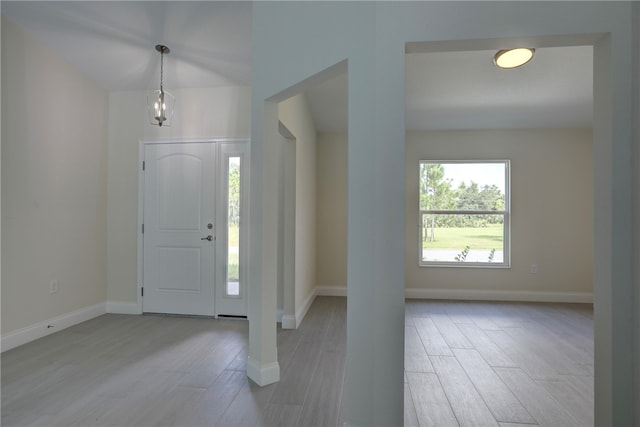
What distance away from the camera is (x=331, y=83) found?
3.82 m

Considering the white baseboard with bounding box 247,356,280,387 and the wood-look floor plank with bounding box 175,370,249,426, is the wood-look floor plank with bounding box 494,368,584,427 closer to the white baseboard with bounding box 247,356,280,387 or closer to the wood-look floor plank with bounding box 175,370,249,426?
the white baseboard with bounding box 247,356,280,387

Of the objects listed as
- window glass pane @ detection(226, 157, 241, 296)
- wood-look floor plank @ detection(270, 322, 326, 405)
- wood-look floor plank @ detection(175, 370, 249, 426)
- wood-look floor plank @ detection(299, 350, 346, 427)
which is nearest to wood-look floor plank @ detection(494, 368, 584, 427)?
wood-look floor plank @ detection(299, 350, 346, 427)

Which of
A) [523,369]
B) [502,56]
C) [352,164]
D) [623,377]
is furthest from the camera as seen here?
[502,56]

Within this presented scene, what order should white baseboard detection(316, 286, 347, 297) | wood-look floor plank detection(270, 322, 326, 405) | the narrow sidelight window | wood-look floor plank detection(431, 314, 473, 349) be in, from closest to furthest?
wood-look floor plank detection(270, 322, 326, 405)
wood-look floor plank detection(431, 314, 473, 349)
the narrow sidelight window
white baseboard detection(316, 286, 347, 297)

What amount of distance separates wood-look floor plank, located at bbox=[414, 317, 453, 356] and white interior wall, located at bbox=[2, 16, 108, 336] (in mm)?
3738

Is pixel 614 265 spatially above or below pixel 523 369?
above

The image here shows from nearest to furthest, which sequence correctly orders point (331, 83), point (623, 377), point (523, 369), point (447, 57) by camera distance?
point (623, 377) → point (523, 369) → point (447, 57) → point (331, 83)

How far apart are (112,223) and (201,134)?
157 cm

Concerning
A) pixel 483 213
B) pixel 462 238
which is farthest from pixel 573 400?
pixel 483 213

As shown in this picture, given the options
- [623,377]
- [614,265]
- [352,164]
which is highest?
[352,164]

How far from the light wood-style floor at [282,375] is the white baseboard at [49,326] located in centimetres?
9

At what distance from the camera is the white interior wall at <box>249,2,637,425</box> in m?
1.56

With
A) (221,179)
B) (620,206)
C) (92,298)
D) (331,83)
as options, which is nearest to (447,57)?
(331,83)

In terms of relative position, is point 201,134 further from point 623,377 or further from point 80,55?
point 623,377
